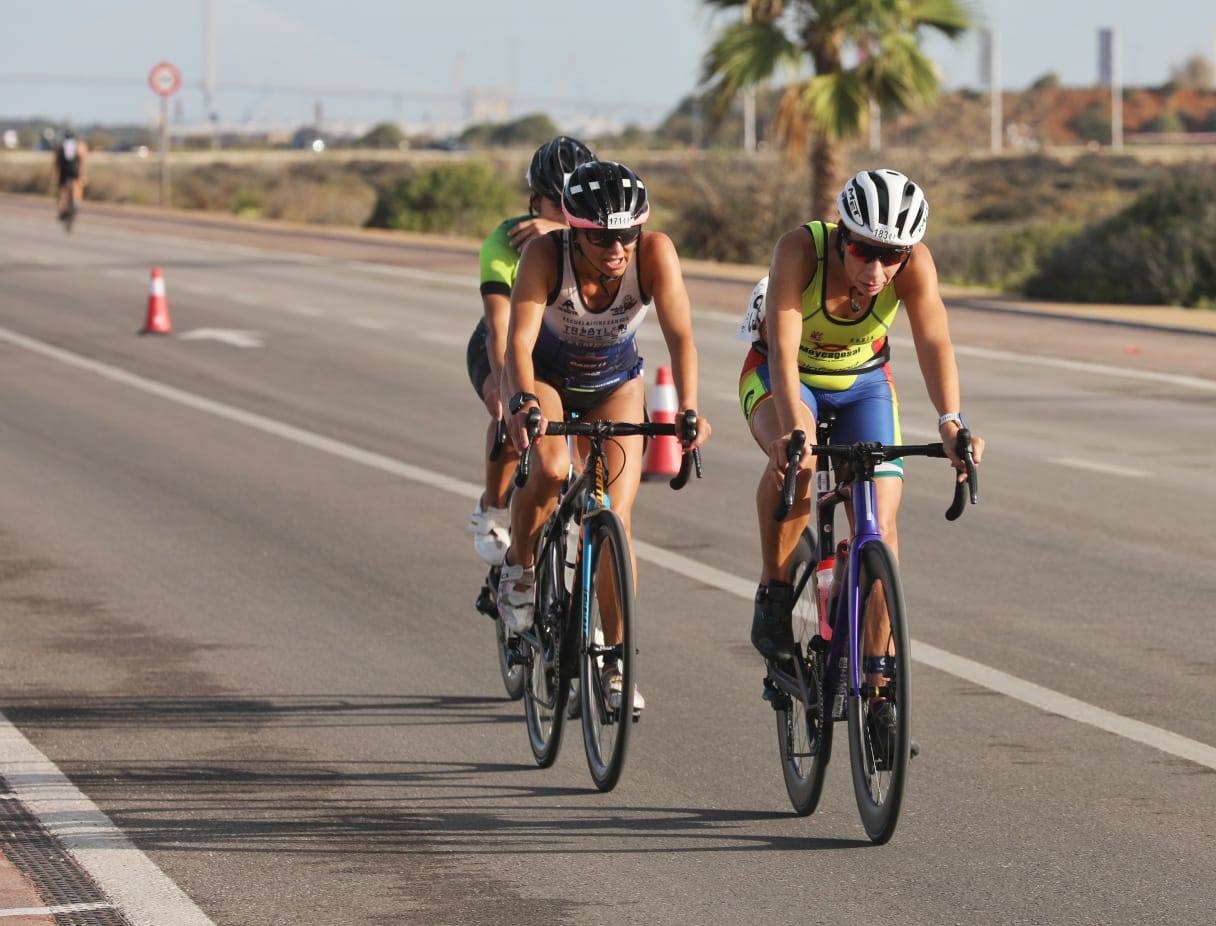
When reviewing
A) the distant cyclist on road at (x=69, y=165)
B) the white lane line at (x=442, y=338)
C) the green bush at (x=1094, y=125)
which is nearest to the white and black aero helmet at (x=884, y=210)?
the white lane line at (x=442, y=338)

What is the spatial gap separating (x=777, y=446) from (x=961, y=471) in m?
0.54

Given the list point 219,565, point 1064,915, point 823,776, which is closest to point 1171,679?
point 823,776

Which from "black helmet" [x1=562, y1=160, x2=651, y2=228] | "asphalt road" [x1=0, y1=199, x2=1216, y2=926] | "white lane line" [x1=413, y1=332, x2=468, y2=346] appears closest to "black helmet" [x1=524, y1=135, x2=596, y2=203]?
"black helmet" [x1=562, y1=160, x2=651, y2=228]

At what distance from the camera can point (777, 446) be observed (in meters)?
6.09

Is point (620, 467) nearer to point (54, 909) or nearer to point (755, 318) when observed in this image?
point (755, 318)

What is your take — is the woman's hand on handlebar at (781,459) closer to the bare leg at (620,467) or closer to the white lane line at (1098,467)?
the bare leg at (620,467)

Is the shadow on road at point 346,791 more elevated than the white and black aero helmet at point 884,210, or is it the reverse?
the white and black aero helmet at point 884,210

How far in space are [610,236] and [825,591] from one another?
1310 mm

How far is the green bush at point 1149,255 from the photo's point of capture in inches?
1017

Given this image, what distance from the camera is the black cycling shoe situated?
6547 millimetres

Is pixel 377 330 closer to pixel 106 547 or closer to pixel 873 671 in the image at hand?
pixel 106 547

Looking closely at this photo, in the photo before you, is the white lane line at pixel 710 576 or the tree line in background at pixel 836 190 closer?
the white lane line at pixel 710 576

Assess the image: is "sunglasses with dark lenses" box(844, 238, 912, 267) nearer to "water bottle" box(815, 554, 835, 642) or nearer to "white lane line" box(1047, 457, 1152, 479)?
"water bottle" box(815, 554, 835, 642)

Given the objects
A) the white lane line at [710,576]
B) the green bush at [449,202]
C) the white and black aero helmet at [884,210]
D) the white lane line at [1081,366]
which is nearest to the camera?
the white and black aero helmet at [884,210]
